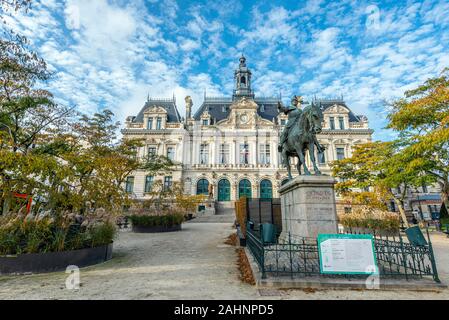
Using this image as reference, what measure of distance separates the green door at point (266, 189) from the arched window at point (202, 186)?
9178 mm

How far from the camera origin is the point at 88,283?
4.87 m

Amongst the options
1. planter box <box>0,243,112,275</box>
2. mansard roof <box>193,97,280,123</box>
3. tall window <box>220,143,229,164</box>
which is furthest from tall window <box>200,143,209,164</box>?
planter box <box>0,243,112,275</box>

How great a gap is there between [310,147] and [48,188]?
8617mm

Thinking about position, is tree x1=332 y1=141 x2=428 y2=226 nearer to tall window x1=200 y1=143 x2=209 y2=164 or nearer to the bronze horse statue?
the bronze horse statue

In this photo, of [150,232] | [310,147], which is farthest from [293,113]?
[150,232]

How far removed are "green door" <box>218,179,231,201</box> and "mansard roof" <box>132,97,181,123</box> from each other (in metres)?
14.9

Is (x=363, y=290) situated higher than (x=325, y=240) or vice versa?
(x=325, y=240)

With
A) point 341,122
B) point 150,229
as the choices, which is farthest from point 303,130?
point 341,122

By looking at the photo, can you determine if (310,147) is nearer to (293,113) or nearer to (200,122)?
(293,113)

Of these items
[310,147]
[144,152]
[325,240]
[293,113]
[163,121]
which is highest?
[163,121]

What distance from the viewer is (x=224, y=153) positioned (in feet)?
128

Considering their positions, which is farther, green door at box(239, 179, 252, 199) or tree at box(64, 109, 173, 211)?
green door at box(239, 179, 252, 199)

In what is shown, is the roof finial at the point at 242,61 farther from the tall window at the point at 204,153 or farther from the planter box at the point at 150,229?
the planter box at the point at 150,229

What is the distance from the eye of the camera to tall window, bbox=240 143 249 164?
3853 centimetres
